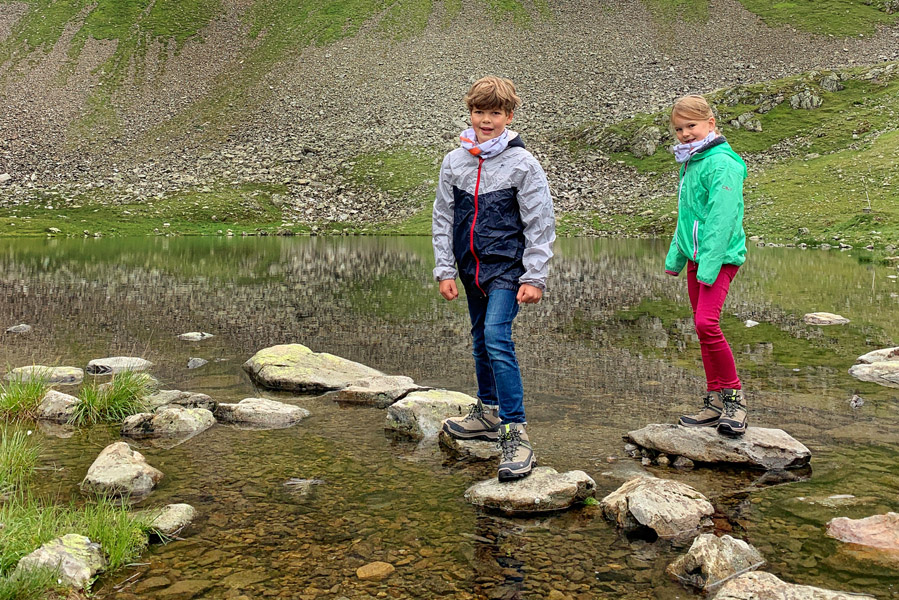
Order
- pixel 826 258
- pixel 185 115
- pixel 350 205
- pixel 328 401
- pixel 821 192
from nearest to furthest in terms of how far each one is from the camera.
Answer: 1. pixel 328 401
2. pixel 826 258
3. pixel 821 192
4. pixel 350 205
5. pixel 185 115

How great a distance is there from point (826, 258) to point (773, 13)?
275ft

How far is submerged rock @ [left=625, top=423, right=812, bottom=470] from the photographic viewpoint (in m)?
7.08

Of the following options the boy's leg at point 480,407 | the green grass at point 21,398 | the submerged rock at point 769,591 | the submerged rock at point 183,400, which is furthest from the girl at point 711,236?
the green grass at point 21,398

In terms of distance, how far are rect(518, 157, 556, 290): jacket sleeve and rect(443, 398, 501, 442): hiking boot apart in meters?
1.88

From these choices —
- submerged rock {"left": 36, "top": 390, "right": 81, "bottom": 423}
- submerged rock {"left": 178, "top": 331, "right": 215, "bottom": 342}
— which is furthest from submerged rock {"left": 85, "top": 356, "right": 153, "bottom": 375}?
submerged rock {"left": 178, "top": 331, "right": 215, "bottom": 342}

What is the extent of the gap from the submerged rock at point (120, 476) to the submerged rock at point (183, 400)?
99.9 inches

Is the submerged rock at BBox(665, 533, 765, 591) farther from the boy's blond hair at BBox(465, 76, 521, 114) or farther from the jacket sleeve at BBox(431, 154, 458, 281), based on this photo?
the boy's blond hair at BBox(465, 76, 521, 114)

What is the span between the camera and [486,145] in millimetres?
7004

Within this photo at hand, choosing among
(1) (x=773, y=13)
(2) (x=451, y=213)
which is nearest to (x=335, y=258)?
(2) (x=451, y=213)

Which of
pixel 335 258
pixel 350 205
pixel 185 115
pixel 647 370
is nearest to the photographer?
pixel 647 370

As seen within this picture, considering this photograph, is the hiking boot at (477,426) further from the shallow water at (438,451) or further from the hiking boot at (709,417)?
the hiking boot at (709,417)

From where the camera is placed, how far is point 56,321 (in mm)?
16953

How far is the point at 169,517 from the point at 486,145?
4.59 meters

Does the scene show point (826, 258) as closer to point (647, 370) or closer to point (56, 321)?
point (647, 370)
